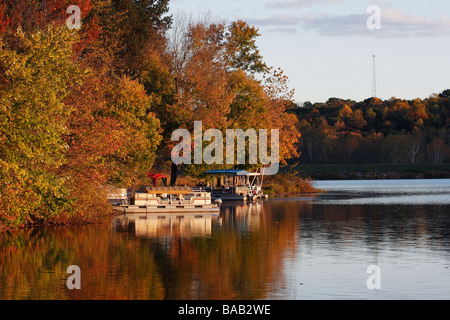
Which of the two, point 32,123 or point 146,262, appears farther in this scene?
point 32,123

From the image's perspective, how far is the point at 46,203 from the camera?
35281mm

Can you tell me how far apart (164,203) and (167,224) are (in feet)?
28.6

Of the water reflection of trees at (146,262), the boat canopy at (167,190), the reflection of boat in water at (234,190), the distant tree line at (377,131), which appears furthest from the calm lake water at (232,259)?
the distant tree line at (377,131)

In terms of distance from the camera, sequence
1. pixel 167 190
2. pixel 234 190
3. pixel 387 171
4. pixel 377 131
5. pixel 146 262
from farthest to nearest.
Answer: pixel 377 131 < pixel 387 171 < pixel 234 190 < pixel 167 190 < pixel 146 262

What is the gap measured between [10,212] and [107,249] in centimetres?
571

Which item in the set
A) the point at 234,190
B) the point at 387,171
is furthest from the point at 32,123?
Result: the point at 387,171

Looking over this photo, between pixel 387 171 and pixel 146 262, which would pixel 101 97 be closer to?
pixel 146 262

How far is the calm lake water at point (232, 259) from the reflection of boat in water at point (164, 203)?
512cm

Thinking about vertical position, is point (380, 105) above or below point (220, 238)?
above

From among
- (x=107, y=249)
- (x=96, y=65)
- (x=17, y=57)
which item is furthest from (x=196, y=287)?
(x=96, y=65)

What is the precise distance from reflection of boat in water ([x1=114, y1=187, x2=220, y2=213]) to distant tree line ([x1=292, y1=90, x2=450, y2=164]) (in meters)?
108

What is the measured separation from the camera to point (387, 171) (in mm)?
160500

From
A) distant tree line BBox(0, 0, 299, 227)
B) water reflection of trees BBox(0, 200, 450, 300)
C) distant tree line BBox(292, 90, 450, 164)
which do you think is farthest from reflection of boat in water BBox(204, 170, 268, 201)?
distant tree line BBox(292, 90, 450, 164)
